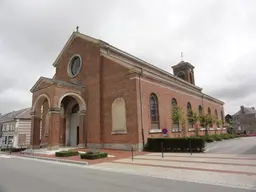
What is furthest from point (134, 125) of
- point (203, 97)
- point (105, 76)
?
point (203, 97)

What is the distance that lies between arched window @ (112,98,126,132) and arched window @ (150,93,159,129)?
3.44m

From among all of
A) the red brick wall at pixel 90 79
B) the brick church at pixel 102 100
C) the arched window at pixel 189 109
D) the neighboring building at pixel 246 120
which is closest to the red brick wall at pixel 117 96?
the brick church at pixel 102 100

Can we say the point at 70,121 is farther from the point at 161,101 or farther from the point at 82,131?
→ the point at 161,101

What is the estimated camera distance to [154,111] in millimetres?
24250

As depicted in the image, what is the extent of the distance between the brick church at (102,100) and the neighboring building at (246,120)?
59495 mm

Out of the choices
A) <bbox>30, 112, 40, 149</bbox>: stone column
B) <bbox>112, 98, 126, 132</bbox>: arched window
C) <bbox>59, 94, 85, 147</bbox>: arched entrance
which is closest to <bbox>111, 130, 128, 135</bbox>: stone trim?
<bbox>112, 98, 126, 132</bbox>: arched window

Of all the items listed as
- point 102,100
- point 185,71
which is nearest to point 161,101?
point 102,100

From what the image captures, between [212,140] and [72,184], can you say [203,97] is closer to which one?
[212,140]

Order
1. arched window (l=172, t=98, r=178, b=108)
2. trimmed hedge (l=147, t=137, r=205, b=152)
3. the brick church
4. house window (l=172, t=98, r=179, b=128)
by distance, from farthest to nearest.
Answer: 1. arched window (l=172, t=98, r=178, b=108)
2. house window (l=172, t=98, r=179, b=128)
3. the brick church
4. trimmed hedge (l=147, t=137, r=205, b=152)

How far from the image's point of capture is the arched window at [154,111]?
77.7ft

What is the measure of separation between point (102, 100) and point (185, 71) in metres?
27.8

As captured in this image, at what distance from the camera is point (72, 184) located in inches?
306

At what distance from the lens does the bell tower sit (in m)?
46.3

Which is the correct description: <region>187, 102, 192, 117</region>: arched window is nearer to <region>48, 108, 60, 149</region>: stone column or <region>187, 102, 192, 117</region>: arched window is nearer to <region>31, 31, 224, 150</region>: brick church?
<region>31, 31, 224, 150</region>: brick church
